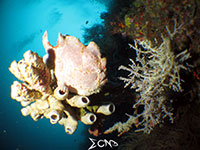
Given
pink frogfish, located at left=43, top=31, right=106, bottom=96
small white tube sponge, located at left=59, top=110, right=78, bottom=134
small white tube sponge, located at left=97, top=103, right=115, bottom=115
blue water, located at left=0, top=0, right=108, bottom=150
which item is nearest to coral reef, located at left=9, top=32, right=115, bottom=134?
pink frogfish, located at left=43, top=31, right=106, bottom=96

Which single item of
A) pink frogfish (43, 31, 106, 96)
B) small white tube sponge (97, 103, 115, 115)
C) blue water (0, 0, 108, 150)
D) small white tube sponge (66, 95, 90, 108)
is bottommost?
small white tube sponge (97, 103, 115, 115)

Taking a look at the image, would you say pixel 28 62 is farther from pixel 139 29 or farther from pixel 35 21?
pixel 35 21

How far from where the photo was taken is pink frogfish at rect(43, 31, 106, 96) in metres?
1.75

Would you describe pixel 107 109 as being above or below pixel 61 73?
below

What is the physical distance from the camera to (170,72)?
1721 millimetres

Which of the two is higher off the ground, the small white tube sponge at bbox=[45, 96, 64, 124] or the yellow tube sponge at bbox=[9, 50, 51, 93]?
the yellow tube sponge at bbox=[9, 50, 51, 93]

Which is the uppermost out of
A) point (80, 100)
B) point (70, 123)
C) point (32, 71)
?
point (32, 71)

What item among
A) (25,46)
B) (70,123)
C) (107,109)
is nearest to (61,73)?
(70,123)

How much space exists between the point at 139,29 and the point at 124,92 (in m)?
1.99

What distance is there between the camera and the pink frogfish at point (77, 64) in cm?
175

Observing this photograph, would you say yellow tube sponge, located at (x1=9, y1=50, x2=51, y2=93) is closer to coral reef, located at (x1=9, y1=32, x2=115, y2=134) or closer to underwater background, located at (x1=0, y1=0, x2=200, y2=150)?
coral reef, located at (x1=9, y1=32, x2=115, y2=134)

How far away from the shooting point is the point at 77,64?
1771 millimetres

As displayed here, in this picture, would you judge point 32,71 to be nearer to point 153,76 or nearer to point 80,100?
point 80,100

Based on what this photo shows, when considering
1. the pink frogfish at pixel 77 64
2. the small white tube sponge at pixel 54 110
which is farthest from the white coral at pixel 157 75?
the small white tube sponge at pixel 54 110
